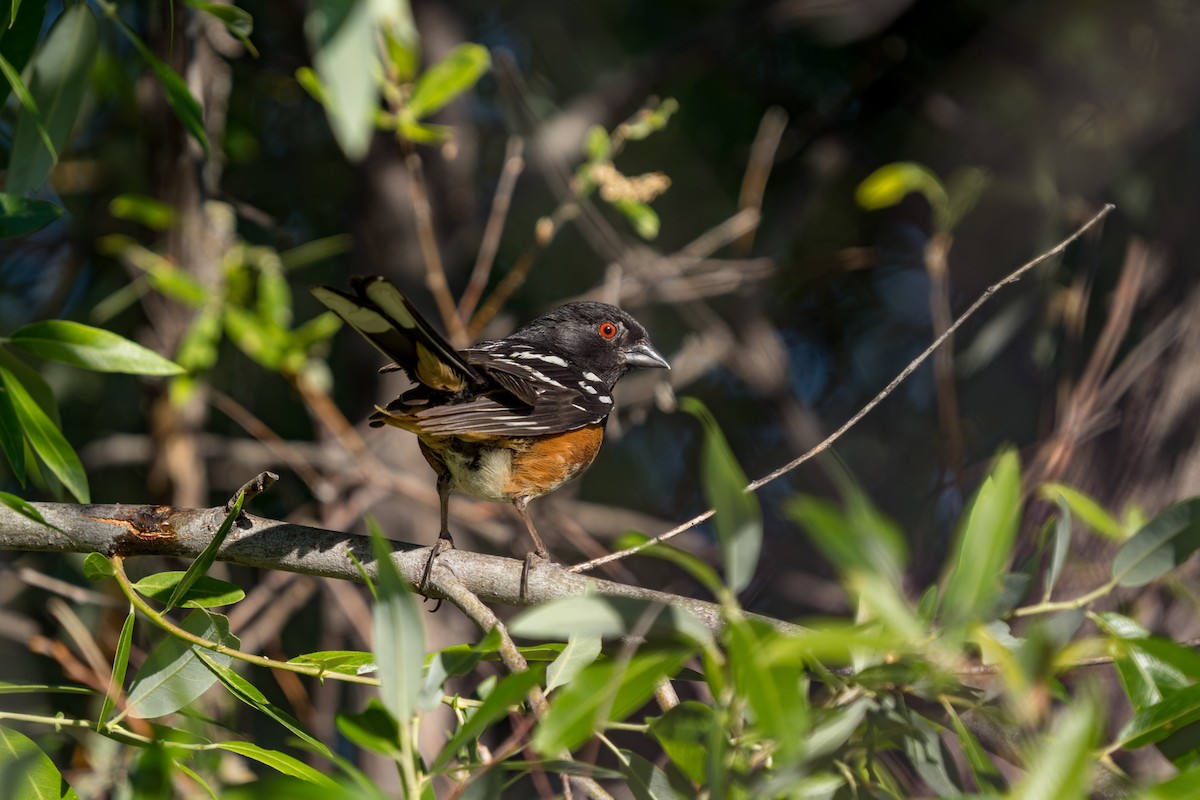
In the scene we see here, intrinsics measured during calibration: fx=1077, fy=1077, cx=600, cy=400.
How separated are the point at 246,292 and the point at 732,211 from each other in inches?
92.2

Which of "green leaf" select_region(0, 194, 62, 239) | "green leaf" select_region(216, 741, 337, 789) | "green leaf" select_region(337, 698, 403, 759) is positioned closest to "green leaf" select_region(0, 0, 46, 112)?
"green leaf" select_region(0, 194, 62, 239)

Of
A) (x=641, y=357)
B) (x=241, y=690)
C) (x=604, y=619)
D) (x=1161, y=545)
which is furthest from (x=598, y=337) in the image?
(x=604, y=619)

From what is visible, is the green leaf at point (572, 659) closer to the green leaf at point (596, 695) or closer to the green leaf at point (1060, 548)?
the green leaf at point (596, 695)

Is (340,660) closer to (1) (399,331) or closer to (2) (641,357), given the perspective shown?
(1) (399,331)

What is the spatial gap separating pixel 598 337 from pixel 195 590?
191 centimetres

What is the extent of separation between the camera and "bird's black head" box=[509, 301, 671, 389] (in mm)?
3338

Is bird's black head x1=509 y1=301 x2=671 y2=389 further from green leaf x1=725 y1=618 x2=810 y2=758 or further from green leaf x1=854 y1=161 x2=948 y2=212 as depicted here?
green leaf x1=725 y1=618 x2=810 y2=758

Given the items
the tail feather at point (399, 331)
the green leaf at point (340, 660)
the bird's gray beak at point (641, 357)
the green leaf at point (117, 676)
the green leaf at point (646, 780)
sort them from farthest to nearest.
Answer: the bird's gray beak at point (641, 357) → the tail feather at point (399, 331) → the green leaf at point (340, 660) → the green leaf at point (117, 676) → the green leaf at point (646, 780)

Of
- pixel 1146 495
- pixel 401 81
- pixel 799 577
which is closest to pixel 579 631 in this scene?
pixel 1146 495

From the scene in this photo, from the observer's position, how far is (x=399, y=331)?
2105 mm

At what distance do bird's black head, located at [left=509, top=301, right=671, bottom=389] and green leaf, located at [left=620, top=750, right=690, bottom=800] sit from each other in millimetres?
2038

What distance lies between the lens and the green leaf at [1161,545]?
120 cm

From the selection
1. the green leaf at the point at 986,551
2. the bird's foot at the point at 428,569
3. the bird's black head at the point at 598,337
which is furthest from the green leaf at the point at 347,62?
the bird's black head at the point at 598,337

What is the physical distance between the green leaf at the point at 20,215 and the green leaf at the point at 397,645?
968 millimetres
